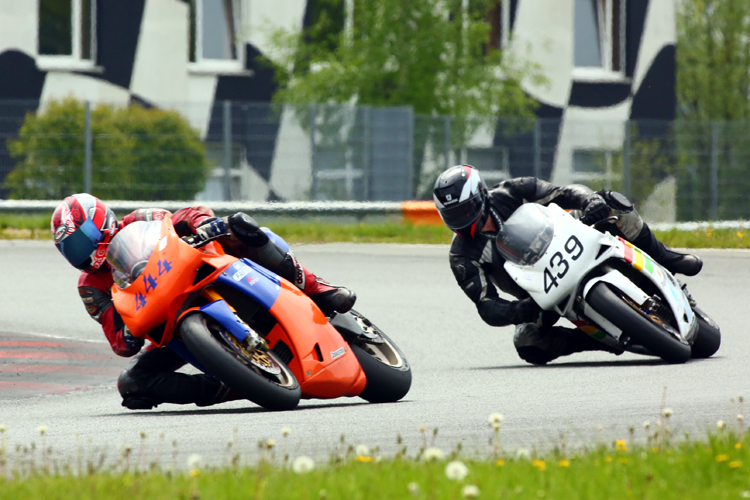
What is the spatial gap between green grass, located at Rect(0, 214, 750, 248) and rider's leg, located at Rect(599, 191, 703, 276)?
781 centimetres

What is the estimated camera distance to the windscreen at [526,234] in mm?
7258

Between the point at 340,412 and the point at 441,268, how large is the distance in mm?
7970

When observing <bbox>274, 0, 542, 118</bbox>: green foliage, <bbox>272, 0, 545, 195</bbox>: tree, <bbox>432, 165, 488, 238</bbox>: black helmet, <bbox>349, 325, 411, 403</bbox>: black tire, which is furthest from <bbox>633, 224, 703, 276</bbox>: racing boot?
<bbox>274, 0, 542, 118</bbox>: green foliage

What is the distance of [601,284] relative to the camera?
22.9ft

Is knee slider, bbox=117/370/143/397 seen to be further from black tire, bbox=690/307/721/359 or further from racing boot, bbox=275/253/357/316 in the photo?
black tire, bbox=690/307/721/359

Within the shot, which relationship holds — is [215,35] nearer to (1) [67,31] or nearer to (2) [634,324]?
(1) [67,31]

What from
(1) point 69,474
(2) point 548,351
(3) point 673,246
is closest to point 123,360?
(2) point 548,351

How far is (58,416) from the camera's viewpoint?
250 inches

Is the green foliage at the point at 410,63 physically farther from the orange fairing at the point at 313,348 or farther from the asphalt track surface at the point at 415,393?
the orange fairing at the point at 313,348

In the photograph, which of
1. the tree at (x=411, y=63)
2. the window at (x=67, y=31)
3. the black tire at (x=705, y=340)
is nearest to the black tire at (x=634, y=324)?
the black tire at (x=705, y=340)

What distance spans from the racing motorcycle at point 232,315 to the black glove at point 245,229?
113mm

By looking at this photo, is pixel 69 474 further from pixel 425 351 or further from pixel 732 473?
pixel 425 351

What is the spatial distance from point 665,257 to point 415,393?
7.13 feet

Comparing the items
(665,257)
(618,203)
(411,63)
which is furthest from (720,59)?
(618,203)
